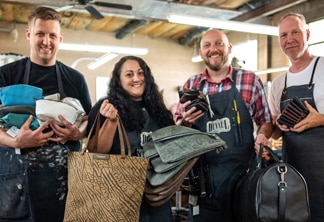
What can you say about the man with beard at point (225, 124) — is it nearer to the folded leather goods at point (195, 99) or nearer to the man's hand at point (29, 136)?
the folded leather goods at point (195, 99)

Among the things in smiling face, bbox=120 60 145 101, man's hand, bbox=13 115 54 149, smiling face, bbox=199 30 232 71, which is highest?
smiling face, bbox=199 30 232 71

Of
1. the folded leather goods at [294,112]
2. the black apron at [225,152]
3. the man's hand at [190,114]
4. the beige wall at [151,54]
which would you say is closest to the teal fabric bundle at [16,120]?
the man's hand at [190,114]

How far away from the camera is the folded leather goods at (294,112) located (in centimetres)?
221

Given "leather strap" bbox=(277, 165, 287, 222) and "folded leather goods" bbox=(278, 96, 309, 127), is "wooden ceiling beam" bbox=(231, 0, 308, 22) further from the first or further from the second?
"leather strap" bbox=(277, 165, 287, 222)

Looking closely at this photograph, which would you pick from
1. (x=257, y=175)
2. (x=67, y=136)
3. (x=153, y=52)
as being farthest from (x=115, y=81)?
(x=153, y=52)

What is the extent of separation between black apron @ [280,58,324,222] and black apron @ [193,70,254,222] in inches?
11.7

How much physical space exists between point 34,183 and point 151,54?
801cm

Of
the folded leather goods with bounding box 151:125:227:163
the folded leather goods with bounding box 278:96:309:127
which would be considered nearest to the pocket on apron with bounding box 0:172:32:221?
the folded leather goods with bounding box 151:125:227:163

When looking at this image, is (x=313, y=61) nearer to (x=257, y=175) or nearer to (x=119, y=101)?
(x=257, y=175)

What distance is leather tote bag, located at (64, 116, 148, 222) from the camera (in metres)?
1.67

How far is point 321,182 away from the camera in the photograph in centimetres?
223

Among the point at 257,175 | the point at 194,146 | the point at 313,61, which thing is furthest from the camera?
the point at 313,61

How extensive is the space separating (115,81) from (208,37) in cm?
74

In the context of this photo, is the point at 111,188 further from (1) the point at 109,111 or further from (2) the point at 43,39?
(2) the point at 43,39
